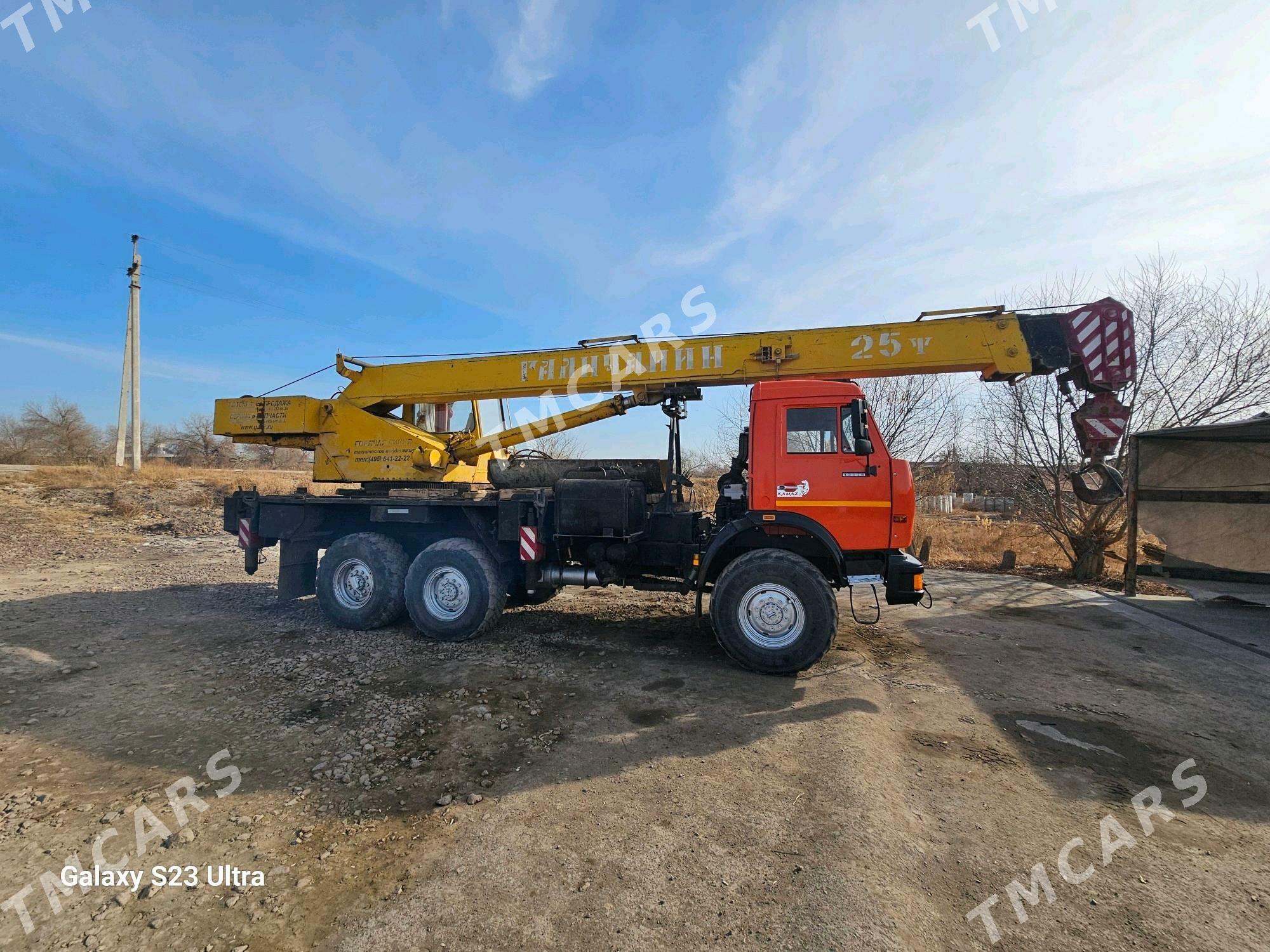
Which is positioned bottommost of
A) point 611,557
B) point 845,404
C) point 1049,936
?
point 1049,936

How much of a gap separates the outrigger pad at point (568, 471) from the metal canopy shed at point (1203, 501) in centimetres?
757

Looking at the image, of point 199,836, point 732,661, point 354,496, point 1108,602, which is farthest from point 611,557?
point 1108,602

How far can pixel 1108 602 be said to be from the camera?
329 inches

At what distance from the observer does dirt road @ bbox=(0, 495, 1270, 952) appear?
230 cm

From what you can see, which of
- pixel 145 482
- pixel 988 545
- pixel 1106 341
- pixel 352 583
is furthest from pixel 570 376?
pixel 145 482

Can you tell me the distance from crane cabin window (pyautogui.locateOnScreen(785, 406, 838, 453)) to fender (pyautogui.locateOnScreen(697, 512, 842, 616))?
66cm

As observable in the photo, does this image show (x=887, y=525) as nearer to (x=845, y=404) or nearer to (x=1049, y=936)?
(x=845, y=404)

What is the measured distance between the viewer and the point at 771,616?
5125 mm

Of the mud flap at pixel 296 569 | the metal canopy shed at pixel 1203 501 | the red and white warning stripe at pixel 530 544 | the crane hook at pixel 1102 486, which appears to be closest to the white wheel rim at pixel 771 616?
the red and white warning stripe at pixel 530 544

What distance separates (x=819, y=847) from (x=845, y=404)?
3728mm

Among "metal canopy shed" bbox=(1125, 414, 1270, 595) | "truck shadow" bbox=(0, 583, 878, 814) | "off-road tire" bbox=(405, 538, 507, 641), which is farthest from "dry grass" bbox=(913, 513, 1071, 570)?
"off-road tire" bbox=(405, 538, 507, 641)

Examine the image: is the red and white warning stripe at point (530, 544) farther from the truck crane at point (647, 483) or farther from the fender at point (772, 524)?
the fender at point (772, 524)

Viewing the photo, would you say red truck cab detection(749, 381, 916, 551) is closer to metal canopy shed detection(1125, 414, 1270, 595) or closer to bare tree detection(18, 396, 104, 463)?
metal canopy shed detection(1125, 414, 1270, 595)

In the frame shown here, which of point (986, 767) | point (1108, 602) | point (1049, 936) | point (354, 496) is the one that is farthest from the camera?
point (1108, 602)
